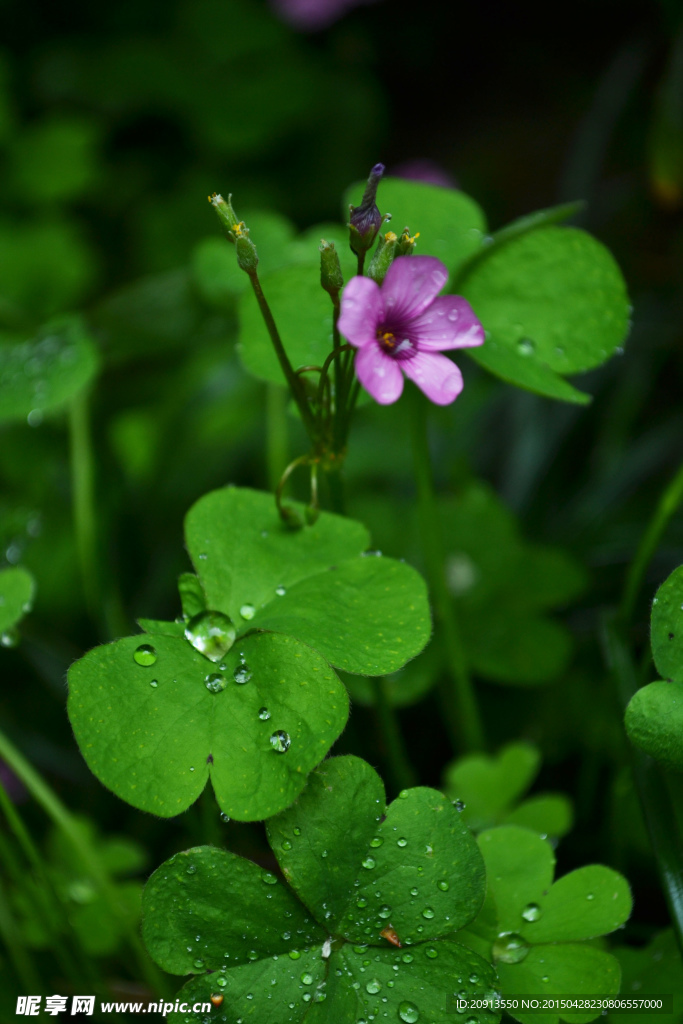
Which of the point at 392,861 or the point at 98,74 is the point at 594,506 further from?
the point at 98,74

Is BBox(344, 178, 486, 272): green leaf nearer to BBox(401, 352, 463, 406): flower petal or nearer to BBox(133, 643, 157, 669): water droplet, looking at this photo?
BBox(401, 352, 463, 406): flower petal

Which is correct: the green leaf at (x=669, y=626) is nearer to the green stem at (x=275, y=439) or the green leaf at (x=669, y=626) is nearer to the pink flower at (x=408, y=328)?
the pink flower at (x=408, y=328)

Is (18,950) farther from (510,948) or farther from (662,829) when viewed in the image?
(662,829)

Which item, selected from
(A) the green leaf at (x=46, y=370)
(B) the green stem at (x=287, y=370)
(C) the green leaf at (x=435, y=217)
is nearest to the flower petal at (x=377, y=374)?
(B) the green stem at (x=287, y=370)

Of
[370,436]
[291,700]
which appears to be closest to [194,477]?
[370,436]

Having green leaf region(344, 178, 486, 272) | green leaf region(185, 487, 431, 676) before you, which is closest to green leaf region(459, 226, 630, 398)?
green leaf region(344, 178, 486, 272)
